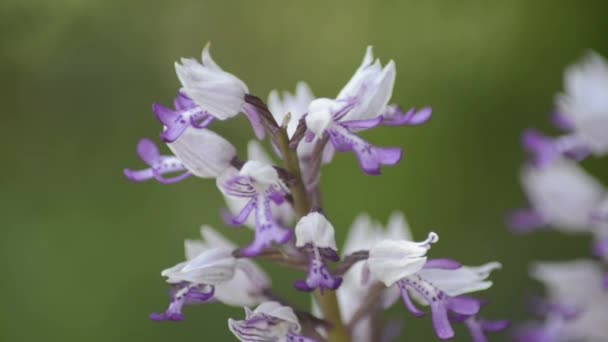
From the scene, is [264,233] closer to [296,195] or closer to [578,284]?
[296,195]

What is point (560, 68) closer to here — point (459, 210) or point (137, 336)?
point (459, 210)

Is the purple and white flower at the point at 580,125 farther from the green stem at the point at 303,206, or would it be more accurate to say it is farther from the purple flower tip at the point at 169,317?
the purple flower tip at the point at 169,317

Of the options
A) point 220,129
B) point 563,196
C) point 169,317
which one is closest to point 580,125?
point 563,196

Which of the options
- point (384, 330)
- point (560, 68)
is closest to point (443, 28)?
point (560, 68)

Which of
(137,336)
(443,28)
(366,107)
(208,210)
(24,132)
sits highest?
(443,28)

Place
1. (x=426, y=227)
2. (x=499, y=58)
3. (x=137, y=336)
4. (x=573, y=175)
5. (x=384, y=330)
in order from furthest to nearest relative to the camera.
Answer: (x=499, y=58), (x=426, y=227), (x=137, y=336), (x=573, y=175), (x=384, y=330)
